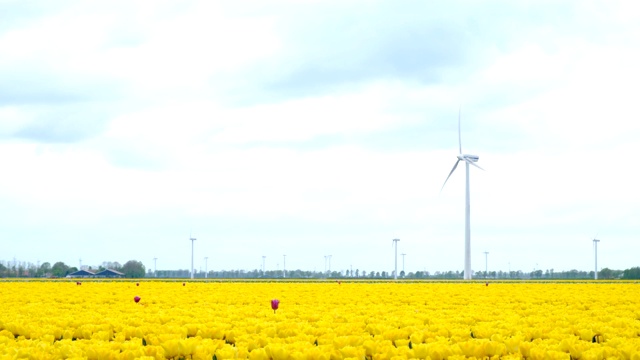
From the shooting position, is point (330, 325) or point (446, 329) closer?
point (446, 329)

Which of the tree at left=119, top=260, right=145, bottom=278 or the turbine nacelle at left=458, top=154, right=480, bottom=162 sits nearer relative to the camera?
the turbine nacelle at left=458, top=154, right=480, bottom=162

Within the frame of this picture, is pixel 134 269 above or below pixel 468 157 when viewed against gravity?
below

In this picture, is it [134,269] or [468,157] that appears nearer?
[468,157]

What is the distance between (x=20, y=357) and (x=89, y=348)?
85cm

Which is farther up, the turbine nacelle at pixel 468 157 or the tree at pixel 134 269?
the turbine nacelle at pixel 468 157

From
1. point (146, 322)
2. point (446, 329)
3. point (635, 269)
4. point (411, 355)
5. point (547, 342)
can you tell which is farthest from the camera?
point (635, 269)

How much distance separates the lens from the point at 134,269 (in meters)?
170

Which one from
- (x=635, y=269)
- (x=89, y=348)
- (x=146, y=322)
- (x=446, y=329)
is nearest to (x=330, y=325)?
(x=446, y=329)

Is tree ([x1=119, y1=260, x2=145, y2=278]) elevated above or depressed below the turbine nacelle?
below

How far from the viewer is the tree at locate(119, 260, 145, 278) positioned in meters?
164

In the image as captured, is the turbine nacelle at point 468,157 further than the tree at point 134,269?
No

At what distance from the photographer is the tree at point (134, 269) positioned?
164 metres

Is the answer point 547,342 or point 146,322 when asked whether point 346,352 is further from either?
point 146,322

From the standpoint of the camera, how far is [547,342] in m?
9.95
